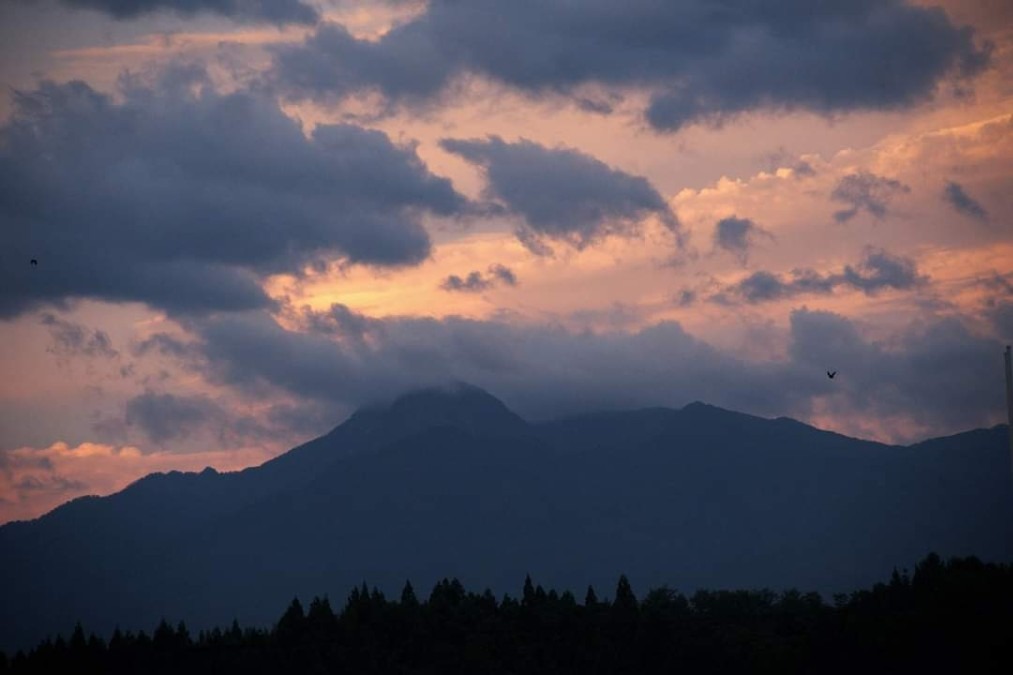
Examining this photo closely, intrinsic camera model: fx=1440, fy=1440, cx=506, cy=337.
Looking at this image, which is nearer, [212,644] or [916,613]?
[916,613]

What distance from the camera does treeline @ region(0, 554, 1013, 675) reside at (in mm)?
164750

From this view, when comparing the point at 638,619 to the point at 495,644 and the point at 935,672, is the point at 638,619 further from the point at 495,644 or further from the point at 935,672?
the point at 935,672

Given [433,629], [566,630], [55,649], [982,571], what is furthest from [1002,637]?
[55,649]

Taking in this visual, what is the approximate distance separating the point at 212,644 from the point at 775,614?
75.2m

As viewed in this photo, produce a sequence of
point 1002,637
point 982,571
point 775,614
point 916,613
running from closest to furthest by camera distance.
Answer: point 1002,637
point 916,613
point 982,571
point 775,614

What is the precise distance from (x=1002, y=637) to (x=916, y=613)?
46.1ft

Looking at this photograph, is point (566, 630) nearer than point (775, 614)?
Yes

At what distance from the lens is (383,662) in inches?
7013

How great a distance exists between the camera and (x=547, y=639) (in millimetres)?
180750

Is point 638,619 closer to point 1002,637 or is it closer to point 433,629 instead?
point 433,629

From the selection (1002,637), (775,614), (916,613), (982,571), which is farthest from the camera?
(775,614)

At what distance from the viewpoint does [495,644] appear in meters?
179

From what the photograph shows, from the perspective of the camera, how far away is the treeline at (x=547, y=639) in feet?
541

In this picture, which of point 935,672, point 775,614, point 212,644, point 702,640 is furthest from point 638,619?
point 212,644
